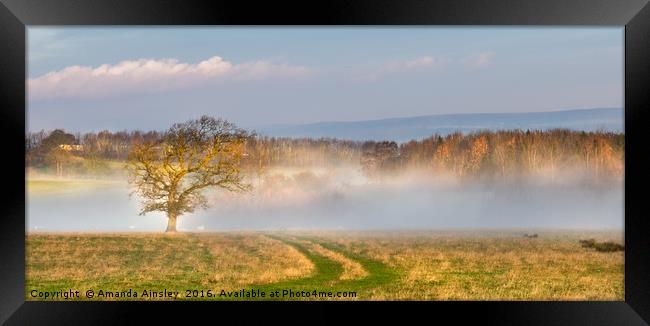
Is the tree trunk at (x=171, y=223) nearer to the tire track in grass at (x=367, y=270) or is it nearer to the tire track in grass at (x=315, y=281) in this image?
the tire track in grass at (x=367, y=270)

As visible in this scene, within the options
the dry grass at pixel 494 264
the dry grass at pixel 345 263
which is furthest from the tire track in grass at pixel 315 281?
the dry grass at pixel 494 264

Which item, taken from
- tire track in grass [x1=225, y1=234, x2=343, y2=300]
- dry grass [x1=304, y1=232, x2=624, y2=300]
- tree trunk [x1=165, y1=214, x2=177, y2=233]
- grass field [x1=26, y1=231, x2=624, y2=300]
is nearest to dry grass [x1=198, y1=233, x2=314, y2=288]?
grass field [x1=26, y1=231, x2=624, y2=300]

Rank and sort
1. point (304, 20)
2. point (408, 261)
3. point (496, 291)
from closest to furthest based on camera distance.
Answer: point (304, 20) < point (496, 291) < point (408, 261)

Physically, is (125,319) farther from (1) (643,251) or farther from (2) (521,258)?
(2) (521,258)

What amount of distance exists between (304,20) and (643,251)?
15.4 ft

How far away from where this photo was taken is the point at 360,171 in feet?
42.8

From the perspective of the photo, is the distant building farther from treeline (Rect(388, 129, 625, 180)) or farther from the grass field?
treeline (Rect(388, 129, 625, 180))

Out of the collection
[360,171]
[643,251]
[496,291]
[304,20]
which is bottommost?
[496,291]

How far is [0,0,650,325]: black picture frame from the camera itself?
25.2ft

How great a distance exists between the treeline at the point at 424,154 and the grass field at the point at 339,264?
1.40 m

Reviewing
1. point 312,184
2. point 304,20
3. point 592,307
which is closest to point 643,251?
point 592,307

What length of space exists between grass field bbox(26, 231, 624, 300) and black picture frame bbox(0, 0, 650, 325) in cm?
242

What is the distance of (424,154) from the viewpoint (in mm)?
13852

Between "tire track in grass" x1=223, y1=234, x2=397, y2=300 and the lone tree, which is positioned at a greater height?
the lone tree
